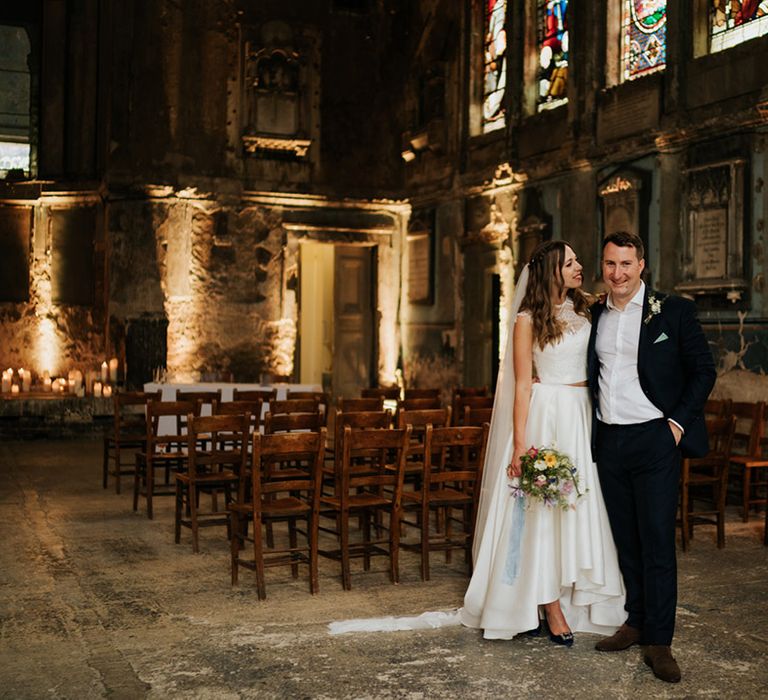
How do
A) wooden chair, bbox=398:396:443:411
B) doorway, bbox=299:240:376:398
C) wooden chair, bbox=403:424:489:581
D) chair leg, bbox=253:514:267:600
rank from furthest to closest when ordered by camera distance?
1. doorway, bbox=299:240:376:398
2. wooden chair, bbox=398:396:443:411
3. wooden chair, bbox=403:424:489:581
4. chair leg, bbox=253:514:267:600

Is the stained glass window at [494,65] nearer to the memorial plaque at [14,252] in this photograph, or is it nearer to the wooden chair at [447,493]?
the memorial plaque at [14,252]

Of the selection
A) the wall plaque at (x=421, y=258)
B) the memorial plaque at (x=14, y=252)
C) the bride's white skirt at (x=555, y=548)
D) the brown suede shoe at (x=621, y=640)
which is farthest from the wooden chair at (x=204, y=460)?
the memorial plaque at (x=14, y=252)

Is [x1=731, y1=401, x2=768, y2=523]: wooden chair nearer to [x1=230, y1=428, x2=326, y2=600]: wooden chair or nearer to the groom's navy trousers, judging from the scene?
the groom's navy trousers

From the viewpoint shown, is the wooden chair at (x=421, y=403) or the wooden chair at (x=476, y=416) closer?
the wooden chair at (x=476, y=416)

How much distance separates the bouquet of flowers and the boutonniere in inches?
27.5

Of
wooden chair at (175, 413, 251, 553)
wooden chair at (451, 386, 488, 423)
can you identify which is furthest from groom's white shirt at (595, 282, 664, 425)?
wooden chair at (451, 386, 488, 423)

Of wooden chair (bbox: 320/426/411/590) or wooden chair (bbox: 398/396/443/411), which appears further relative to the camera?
wooden chair (bbox: 398/396/443/411)

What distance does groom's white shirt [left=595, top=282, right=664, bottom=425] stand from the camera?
439cm

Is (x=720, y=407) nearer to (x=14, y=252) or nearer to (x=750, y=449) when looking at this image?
(x=750, y=449)

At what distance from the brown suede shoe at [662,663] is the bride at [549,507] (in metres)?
0.38

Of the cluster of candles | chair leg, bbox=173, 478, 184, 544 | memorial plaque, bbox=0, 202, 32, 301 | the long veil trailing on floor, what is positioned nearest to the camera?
the long veil trailing on floor

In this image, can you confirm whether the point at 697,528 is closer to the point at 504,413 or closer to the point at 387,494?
the point at 387,494

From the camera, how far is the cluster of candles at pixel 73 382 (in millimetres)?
13844

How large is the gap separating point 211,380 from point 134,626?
8.71 m
